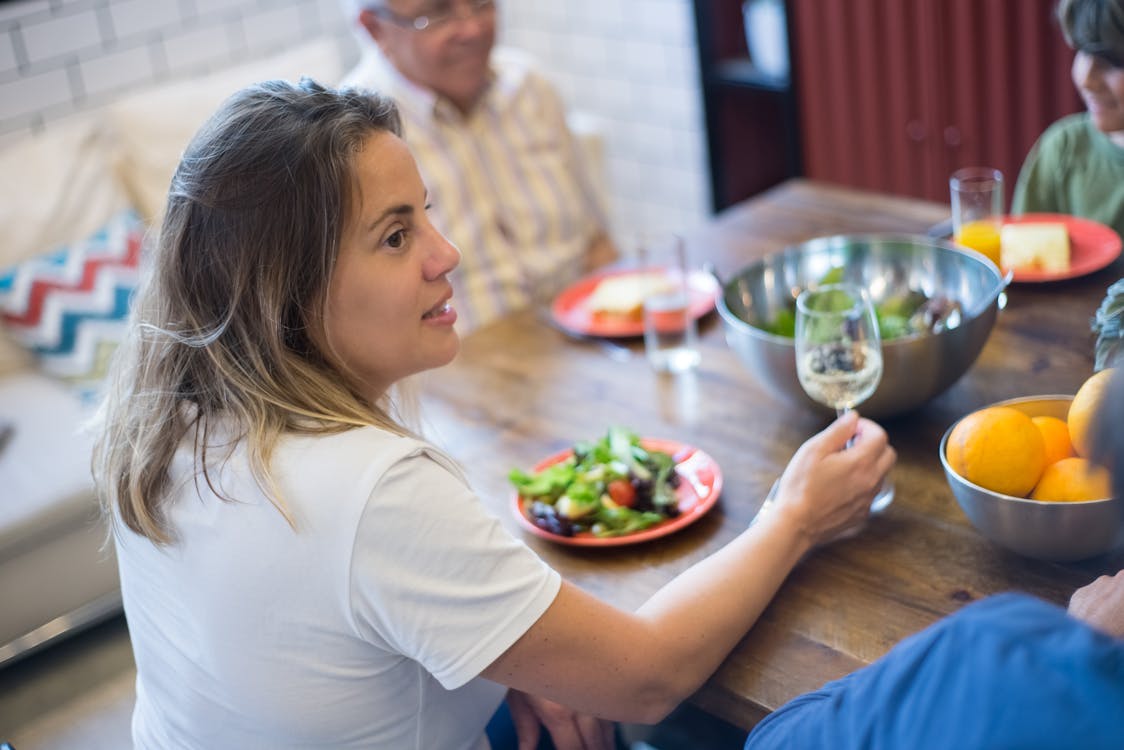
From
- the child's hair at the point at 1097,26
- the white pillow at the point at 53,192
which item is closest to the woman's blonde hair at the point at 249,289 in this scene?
the child's hair at the point at 1097,26

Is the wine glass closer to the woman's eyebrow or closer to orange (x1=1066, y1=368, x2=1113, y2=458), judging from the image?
orange (x1=1066, y1=368, x2=1113, y2=458)

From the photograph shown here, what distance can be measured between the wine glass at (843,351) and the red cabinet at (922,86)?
5.98 feet

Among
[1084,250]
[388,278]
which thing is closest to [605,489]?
[388,278]

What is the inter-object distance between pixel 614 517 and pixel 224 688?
0.49 metres

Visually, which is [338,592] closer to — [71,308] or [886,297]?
[886,297]

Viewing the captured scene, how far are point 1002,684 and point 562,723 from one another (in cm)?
74

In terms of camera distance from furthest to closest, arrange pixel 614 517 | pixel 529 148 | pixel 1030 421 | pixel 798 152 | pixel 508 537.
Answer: pixel 798 152, pixel 529 148, pixel 614 517, pixel 1030 421, pixel 508 537

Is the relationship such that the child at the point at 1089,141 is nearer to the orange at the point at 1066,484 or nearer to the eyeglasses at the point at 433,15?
the orange at the point at 1066,484

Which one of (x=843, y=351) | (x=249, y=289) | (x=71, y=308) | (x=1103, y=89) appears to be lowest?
(x=71, y=308)

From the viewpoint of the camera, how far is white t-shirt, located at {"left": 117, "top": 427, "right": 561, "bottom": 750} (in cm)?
110

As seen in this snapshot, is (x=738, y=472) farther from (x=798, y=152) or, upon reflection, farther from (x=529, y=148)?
(x=798, y=152)

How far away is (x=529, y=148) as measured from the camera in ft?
9.09

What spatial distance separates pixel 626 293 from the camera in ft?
6.68

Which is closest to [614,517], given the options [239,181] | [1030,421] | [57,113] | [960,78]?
[1030,421]
